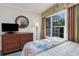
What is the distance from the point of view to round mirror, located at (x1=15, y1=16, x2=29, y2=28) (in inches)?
61.8

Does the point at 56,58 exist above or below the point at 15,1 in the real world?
below

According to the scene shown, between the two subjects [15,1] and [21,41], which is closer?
[15,1]

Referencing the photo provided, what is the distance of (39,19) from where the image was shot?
168 cm

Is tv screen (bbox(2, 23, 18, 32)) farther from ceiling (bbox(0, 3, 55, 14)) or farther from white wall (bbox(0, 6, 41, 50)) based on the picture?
ceiling (bbox(0, 3, 55, 14))

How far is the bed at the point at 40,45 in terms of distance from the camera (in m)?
1.45

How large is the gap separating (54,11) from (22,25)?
26.0 inches

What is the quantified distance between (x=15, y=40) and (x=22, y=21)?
14.9 inches

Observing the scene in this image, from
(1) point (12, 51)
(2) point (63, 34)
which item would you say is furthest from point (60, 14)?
(1) point (12, 51)

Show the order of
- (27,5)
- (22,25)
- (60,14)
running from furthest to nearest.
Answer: (60,14) < (22,25) < (27,5)

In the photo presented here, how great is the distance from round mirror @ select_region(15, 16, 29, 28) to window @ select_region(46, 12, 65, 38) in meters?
0.40

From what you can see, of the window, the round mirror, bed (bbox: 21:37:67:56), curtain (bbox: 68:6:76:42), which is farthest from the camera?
curtain (bbox: 68:6:76:42)

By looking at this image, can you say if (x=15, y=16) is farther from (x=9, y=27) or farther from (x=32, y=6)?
(x=32, y=6)

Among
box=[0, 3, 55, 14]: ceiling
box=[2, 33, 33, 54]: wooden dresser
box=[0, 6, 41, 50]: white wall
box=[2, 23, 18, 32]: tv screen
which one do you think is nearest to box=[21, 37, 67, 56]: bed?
box=[2, 33, 33, 54]: wooden dresser

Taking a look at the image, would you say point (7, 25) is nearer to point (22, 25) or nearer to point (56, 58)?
point (22, 25)
